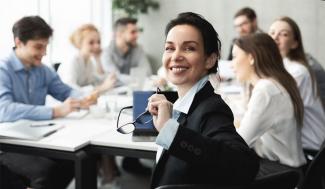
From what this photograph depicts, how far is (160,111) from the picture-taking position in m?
1.20

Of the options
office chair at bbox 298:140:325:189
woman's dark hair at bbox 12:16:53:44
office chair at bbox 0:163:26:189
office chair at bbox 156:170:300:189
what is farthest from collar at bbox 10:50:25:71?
office chair at bbox 298:140:325:189

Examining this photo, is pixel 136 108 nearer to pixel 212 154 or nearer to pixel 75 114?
pixel 75 114

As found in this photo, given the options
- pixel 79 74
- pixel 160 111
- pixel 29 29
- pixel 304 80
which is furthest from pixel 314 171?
pixel 79 74

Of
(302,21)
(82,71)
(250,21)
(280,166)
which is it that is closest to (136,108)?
(280,166)

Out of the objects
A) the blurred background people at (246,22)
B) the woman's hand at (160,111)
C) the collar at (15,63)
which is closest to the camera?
the woman's hand at (160,111)

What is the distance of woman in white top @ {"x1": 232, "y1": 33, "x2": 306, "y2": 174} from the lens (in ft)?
6.56

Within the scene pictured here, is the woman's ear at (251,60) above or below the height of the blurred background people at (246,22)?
below

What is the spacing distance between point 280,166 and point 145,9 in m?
4.54

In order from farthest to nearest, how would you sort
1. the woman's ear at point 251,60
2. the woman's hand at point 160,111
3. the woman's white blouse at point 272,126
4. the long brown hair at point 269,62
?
the woman's ear at point 251,60 < the long brown hair at point 269,62 < the woman's white blouse at point 272,126 < the woman's hand at point 160,111

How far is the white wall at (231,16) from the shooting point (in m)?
5.53

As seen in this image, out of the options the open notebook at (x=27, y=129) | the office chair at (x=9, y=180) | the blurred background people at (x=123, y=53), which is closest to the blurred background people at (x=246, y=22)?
the blurred background people at (x=123, y=53)

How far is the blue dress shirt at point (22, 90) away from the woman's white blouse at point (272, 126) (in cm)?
126

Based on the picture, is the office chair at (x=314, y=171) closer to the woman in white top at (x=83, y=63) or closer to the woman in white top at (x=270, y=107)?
the woman in white top at (x=270, y=107)

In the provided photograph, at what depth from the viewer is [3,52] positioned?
146 inches
